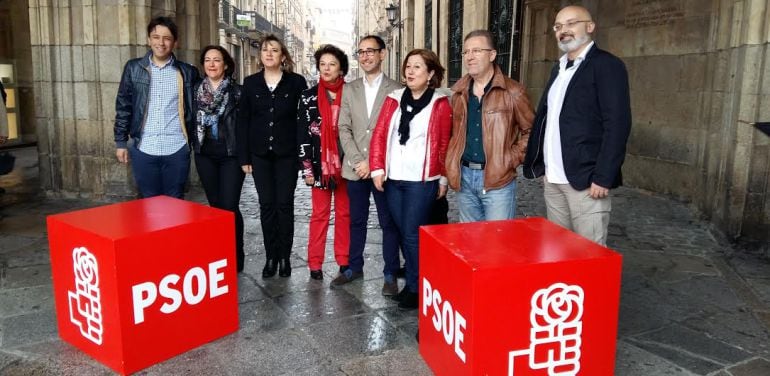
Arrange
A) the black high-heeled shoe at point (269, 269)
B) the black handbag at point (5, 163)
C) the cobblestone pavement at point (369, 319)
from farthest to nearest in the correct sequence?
the black handbag at point (5, 163) → the black high-heeled shoe at point (269, 269) → the cobblestone pavement at point (369, 319)

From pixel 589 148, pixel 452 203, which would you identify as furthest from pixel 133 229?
pixel 452 203

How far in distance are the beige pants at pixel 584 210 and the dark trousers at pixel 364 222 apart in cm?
116

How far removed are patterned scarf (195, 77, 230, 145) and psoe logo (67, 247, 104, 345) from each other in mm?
1580

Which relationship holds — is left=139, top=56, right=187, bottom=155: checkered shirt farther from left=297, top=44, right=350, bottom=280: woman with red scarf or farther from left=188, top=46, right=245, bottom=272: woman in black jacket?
left=297, top=44, right=350, bottom=280: woman with red scarf

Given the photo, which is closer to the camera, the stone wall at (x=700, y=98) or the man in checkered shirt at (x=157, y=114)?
the man in checkered shirt at (x=157, y=114)

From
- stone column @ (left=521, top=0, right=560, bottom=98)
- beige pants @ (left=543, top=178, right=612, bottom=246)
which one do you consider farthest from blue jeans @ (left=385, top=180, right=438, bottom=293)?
stone column @ (left=521, top=0, right=560, bottom=98)

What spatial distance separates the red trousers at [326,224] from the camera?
15.5 feet

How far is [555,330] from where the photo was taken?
2.62 meters

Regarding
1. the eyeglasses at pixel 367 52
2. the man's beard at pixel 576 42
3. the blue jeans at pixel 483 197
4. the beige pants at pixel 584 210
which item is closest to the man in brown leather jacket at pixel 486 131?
the blue jeans at pixel 483 197

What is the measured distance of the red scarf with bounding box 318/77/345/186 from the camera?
440cm

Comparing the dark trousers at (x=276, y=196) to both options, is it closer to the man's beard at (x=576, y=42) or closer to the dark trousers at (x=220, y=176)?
the dark trousers at (x=220, y=176)

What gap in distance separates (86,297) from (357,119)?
1978mm

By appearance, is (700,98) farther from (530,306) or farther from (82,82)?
(82,82)

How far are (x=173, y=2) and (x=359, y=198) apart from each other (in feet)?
16.2
